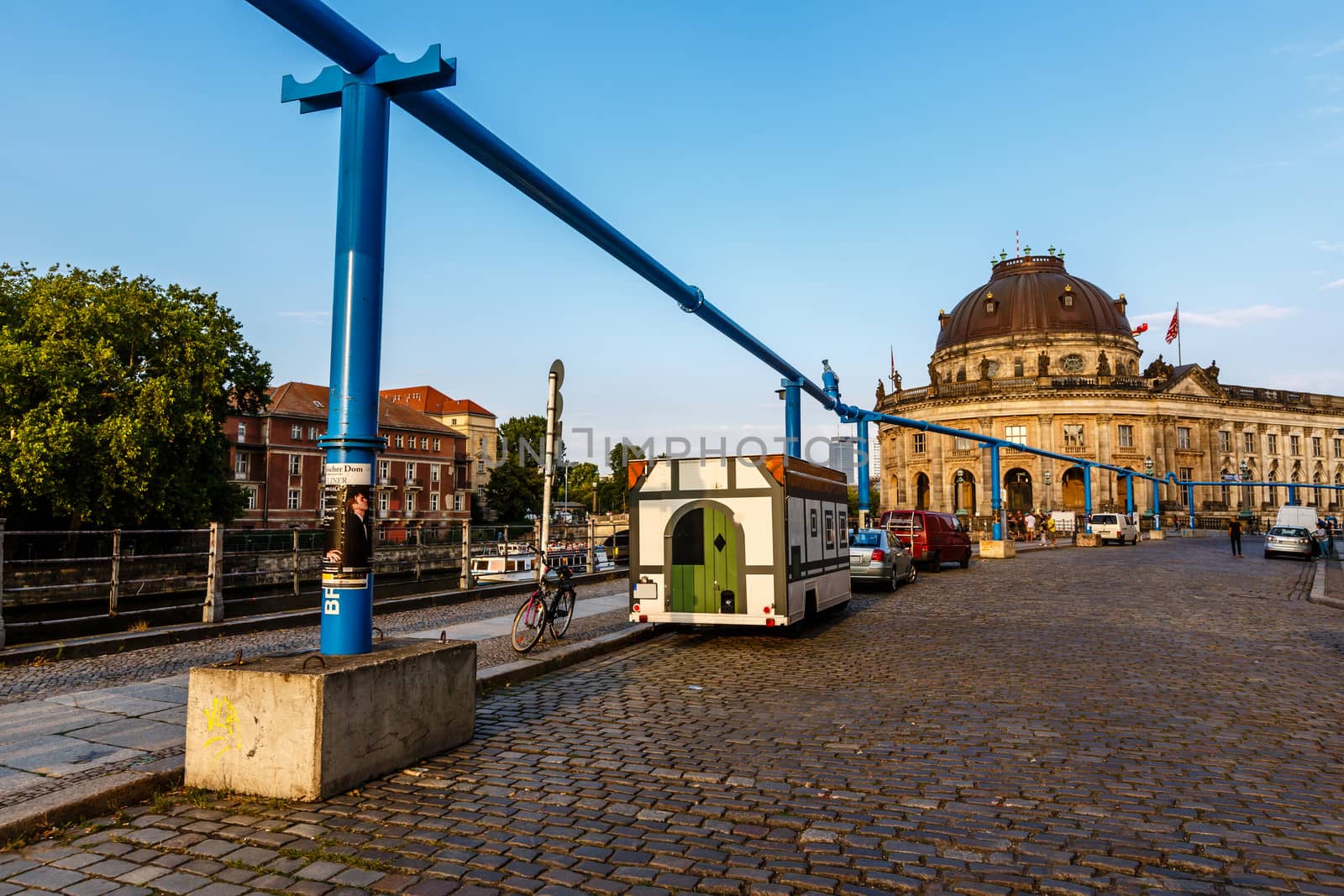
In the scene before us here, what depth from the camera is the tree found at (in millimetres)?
30516

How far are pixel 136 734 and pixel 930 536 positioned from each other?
80.3 ft

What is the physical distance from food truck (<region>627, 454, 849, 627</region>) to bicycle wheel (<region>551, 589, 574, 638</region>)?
37.3 inches

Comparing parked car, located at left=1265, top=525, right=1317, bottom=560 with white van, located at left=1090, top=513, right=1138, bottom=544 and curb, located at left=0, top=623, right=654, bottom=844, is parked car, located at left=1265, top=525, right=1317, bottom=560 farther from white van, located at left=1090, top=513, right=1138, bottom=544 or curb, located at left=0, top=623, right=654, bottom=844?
curb, located at left=0, top=623, right=654, bottom=844

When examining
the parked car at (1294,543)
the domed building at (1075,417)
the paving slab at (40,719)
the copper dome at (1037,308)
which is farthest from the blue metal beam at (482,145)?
the copper dome at (1037,308)

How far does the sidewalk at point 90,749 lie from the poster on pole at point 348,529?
1.50 meters

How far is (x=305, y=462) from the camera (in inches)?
2844

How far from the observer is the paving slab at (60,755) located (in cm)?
523

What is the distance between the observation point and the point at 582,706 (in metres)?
7.79

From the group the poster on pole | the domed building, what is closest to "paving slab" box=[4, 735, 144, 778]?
the poster on pole

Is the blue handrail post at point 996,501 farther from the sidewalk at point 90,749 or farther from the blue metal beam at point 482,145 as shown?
the sidewalk at point 90,749

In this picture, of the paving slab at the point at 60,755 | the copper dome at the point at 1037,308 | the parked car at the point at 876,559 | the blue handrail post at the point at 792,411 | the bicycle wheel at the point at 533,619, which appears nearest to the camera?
the paving slab at the point at 60,755

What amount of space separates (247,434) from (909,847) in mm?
74913

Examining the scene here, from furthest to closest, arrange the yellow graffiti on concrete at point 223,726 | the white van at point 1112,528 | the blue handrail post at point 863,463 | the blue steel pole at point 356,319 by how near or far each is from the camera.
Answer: the white van at point 1112,528 < the blue handrail post at point 863,463 < the blue steel pole at point 356,319 < the yellow graffiti on concrete at point 223,726

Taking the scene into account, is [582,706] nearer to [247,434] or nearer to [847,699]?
[847,699]
